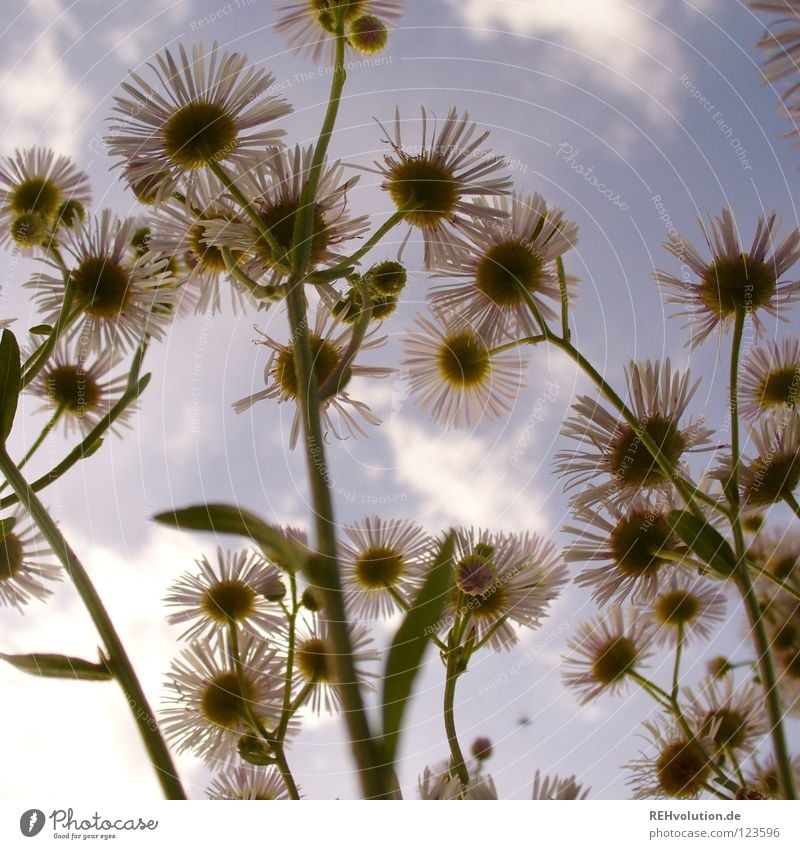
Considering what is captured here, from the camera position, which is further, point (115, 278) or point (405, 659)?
point (115, 278)

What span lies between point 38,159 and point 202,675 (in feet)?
1.06

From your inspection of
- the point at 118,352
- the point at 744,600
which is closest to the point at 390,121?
the point at 118,352

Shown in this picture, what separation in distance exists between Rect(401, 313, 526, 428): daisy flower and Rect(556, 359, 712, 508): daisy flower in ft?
0.21

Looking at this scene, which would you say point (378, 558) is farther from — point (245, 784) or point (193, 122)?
point (193, 122)

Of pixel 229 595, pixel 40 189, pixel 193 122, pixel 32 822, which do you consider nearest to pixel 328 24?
pixel 193 122

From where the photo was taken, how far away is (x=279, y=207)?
39 centimetres

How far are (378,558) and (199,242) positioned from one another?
20 centimetres

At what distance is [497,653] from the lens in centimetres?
43

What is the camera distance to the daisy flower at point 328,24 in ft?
1.37

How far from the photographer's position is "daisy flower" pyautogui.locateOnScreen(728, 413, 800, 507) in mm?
406

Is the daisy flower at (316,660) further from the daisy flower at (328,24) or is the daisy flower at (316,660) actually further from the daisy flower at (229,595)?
the daisy flower at (328,24)

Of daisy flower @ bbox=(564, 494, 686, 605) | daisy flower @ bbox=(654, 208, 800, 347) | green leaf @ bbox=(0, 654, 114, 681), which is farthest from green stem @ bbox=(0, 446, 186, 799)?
daisy flower @ bbox=(654, 208, 800, 347)

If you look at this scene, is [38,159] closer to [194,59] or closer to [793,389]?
[194,59]

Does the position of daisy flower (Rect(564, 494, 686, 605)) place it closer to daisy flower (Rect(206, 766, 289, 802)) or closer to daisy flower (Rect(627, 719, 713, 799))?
daisy flower (Rect(627, 719, 713, 799))
